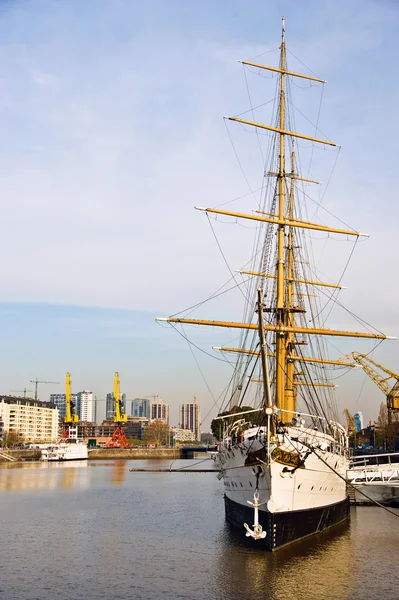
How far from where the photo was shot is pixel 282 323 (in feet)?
154

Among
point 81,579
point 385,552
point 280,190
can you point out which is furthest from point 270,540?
point 280,190

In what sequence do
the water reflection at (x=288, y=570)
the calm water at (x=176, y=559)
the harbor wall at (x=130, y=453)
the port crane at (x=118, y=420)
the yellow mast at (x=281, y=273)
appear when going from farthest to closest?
the port crane at (x=118, y=420), the harbor wall at (x=130, y=453), the yellow mast at (x=281, y=273), the calm water at (x=176, y=559), the water reflection at (x=288, y=570)

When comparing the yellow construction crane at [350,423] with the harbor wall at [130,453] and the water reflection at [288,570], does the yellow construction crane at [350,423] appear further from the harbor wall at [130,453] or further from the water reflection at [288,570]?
the water reflection at [288,570]

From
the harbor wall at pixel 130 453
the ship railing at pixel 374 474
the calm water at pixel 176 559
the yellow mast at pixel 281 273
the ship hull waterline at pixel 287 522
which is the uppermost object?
the yellow mast at pixel 281 273

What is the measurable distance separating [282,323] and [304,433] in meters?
12.7

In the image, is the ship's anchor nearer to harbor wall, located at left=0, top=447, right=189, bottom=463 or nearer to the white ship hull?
the white ship hull

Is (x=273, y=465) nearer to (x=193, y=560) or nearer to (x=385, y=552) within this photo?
(x=193, y=560)

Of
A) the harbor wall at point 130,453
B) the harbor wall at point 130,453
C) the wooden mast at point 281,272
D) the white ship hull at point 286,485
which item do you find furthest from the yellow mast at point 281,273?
the harbor wall at point 130,453

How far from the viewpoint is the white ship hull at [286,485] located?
98.2 ft

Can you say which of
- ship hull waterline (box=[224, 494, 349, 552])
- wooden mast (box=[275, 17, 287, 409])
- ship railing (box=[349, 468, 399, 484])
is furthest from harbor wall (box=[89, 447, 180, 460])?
ship hull waterline (box=[224, 494, 349, 552])

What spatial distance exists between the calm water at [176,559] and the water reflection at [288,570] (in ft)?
0.14

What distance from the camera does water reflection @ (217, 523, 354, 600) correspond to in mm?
24453

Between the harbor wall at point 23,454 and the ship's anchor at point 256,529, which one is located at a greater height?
the ship's anchor at point 256,529

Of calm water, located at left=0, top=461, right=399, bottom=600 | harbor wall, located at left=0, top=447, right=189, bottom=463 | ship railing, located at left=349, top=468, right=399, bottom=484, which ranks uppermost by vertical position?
ship railing, located at left=349, top=468, right=399, bottom=484
